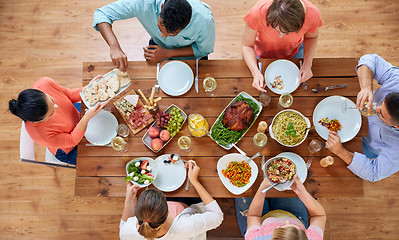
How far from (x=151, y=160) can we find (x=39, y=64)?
7.49ft

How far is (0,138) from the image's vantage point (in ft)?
10.2

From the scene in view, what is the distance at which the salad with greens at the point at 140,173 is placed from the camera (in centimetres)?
186

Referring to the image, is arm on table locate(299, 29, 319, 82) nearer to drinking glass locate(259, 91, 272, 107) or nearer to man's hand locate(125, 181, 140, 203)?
drinking glass locate(259, 91, 272, 107)

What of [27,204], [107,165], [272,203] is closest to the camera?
[107,165]

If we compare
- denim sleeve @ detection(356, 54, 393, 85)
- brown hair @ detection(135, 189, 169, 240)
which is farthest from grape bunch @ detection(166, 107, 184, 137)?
denim sleeve @ detection(356, 54, 393, 85)

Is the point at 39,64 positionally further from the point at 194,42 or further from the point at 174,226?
the point at 174,226

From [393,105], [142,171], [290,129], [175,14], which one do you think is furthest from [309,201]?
[175,14]

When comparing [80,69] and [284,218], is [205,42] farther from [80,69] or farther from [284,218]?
[80,69]

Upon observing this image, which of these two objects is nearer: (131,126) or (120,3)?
(131,126)

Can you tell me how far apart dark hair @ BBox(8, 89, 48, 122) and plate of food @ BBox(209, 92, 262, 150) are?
117 cm

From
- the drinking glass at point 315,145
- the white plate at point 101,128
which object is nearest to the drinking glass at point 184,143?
the white plate at point 101,128

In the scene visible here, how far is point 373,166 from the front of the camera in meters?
1.89

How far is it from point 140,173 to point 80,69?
6.32ft

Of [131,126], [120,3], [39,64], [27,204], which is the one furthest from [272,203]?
[39,64]
